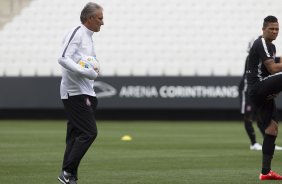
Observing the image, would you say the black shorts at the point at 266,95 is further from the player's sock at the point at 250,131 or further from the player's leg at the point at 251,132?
the player's sock at the point at 250,131

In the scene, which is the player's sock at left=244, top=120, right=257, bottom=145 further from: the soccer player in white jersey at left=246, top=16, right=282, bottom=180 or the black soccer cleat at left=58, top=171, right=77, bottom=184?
the black soccer cleat at left=58, top=171, right=77, bottom=184

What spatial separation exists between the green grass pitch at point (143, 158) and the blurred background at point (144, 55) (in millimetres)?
6106

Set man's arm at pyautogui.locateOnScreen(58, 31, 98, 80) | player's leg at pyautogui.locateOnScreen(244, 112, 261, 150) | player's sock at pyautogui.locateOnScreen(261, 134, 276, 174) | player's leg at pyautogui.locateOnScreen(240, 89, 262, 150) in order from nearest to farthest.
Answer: man's arm at pyautogui.locateOnScreen(58, 31, 98, 80), player's sock at pyautogui.locateOnScreen(261, 134, 276, 174), player's leg at pyautogui.locateOnScreen(244, 112, 261, 150), player's leg at pyautogui.locateOnScreen(240, 89, 262, 150)

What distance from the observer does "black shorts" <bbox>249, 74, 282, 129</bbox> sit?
9.35 m

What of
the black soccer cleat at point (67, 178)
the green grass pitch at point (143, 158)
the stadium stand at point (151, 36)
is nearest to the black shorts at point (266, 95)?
the green grass pitch at point (143, 158)

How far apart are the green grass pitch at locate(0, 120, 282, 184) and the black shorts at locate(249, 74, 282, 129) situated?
0.77 m

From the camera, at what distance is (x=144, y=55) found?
28.4 meters

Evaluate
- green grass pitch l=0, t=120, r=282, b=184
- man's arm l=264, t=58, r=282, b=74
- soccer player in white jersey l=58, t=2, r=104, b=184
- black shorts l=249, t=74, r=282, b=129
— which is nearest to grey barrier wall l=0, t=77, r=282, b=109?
green grass pitch l=0, t=120, r=282, b=184

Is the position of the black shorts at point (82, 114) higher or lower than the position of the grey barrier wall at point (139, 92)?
higher

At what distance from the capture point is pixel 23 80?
26922 mm

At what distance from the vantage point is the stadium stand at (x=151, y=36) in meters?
27.8

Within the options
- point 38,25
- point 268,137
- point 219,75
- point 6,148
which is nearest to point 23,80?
point 38,25

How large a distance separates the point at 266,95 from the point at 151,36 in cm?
1986

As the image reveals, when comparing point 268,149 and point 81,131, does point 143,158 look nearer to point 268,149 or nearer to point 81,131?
point 268,149
